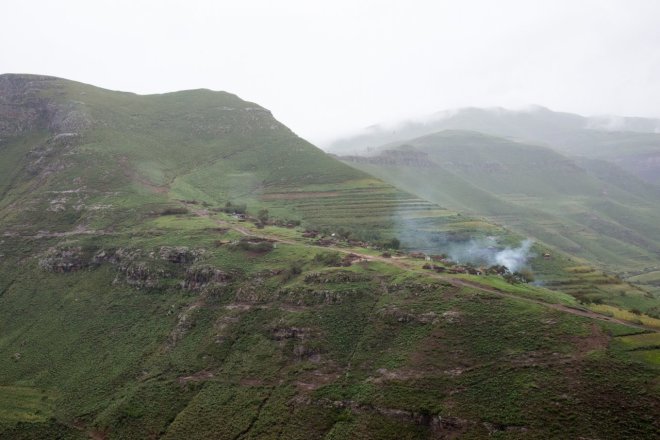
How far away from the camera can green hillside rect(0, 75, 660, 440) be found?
Answer: 58156 mm

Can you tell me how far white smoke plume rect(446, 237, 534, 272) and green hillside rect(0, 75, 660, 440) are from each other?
4268 millimetres

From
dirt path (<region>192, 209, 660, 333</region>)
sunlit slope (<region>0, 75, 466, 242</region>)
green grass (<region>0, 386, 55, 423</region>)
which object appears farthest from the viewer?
sunlit slope (<region>0, 75, 466, 242</region>)

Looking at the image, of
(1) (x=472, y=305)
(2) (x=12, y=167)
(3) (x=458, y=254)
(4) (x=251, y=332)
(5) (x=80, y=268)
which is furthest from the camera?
(2) (x=12, y=167)

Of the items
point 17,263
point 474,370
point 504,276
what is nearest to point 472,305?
point 474,370

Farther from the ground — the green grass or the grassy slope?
the grassy slope

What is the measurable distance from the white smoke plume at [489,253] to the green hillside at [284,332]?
4268 mm

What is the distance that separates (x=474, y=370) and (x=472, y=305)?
40.8ft

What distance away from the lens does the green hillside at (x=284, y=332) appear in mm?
58156

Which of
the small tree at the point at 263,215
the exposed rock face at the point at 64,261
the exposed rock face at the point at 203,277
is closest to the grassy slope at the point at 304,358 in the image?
the exposed rock face at the point at 203,277

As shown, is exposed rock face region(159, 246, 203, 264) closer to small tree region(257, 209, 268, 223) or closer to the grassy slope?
the grassy slope

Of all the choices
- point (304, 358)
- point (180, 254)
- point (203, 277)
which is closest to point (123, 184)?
point (180, 254)

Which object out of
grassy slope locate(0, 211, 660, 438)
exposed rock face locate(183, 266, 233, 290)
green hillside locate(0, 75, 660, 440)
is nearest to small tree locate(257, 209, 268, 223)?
green hillside locate(0, 75, 660, 440)

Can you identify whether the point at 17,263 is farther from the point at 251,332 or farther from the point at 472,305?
the point at 472,305

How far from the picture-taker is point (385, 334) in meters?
74.6
